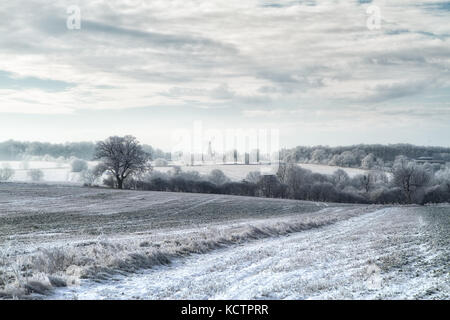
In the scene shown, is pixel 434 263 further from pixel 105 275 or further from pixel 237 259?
pixel 105 275

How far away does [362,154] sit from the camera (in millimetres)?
158125

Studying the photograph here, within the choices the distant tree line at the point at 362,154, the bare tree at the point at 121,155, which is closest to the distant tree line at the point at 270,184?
the bare tree at the point at 121,155

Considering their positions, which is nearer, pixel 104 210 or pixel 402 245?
pixel 402 245

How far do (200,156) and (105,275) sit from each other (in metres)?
130

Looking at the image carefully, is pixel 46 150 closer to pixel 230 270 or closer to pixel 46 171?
pixel 46 171

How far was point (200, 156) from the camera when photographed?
14238 cm

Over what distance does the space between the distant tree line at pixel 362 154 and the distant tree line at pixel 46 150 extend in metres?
57.1

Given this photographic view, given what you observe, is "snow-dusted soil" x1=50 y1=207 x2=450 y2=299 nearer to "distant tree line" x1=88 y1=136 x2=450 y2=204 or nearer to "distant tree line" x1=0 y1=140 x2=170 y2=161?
"distant tree line" x1=88 y1=136 x2=450 y2=204

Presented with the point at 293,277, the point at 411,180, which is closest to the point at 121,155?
the point at 411,180

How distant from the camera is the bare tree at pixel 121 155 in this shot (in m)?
85.3

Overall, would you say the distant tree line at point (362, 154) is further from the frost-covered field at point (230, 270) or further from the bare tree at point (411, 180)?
the frost-covered field at point (230, 270)

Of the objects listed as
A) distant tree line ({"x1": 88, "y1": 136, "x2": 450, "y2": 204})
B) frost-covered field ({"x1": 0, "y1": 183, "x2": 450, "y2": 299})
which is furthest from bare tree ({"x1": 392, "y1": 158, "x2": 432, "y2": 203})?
frost-covered field ({"x1": 0, "y1": 183, "x2": 450, "y2": 299})

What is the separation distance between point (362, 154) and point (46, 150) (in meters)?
130
